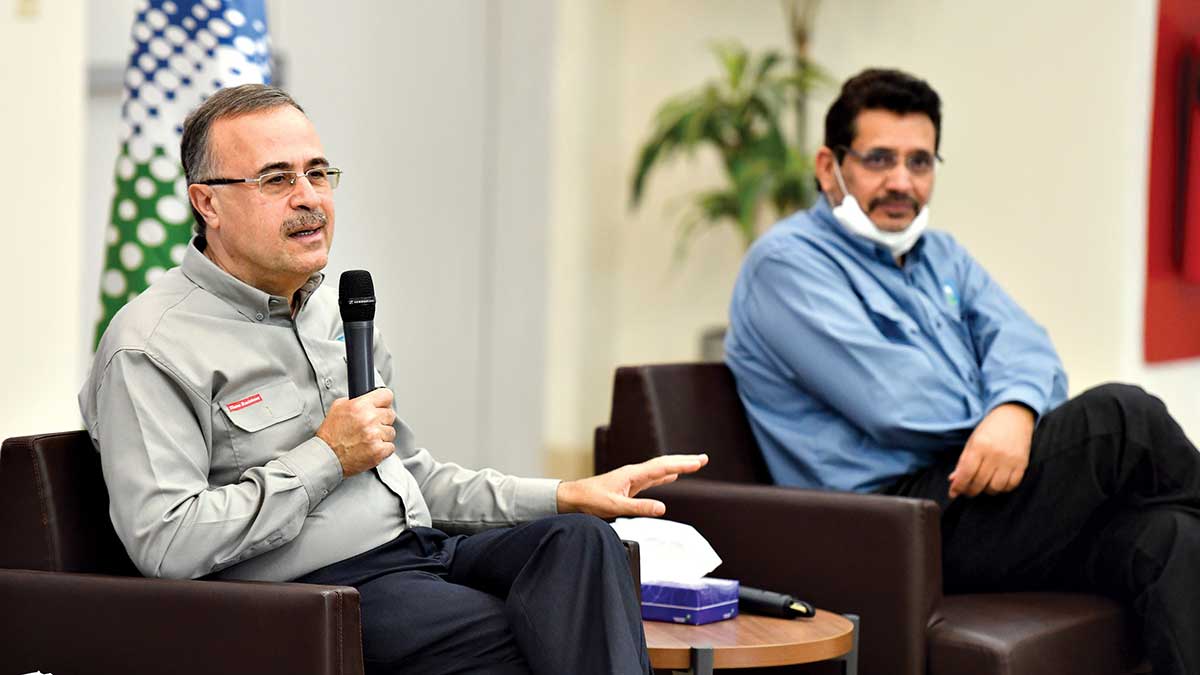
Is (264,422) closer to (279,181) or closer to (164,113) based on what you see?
(279,181)

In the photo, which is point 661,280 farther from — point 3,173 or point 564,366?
point 3,173

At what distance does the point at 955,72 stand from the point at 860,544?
2698 millimetres

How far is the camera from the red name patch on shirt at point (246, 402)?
1829mm

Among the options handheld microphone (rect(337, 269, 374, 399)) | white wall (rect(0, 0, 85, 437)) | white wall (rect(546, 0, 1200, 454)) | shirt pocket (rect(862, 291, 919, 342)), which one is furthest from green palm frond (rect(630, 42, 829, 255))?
handheld microphone (rect(337, 269, 374, 399))

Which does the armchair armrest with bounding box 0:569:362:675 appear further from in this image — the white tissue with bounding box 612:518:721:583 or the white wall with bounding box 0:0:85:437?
the white wall with bounding box 0:0:85:437

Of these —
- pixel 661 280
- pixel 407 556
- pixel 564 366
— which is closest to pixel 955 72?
pixel 661 280

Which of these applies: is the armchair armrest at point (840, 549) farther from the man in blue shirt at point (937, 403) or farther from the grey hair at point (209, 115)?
the grey hair at point (209, 115)

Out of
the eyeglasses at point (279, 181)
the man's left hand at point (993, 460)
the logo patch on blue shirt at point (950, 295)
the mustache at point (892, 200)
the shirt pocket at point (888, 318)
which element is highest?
the mustache at point (892, 200)

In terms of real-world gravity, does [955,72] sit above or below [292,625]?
above

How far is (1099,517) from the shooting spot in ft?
8.62

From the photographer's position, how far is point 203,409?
1780mm

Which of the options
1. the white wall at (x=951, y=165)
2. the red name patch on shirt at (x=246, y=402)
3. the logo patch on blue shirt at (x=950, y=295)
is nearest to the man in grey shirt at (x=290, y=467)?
the red name patch on shirt at (x=246, y=402)

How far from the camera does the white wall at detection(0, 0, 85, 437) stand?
11.6ft

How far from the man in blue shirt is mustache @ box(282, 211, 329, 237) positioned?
44.2 inches
